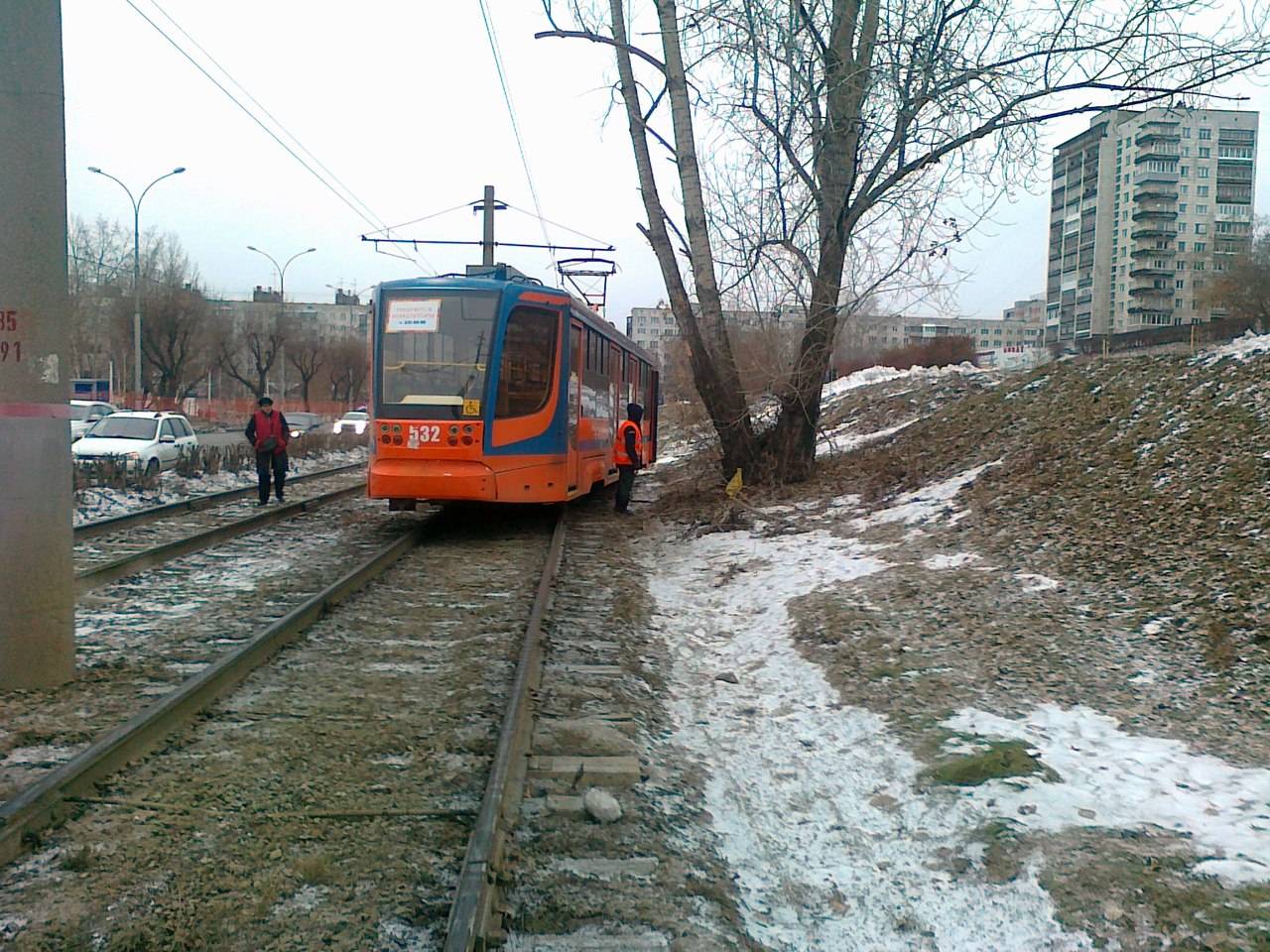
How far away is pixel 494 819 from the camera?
3.79 metres

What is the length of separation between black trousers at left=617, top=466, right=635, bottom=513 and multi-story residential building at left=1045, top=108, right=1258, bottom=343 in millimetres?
73614

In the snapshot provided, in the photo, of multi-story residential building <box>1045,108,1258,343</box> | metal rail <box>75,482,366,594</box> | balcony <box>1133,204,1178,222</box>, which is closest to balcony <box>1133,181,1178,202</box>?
multi-story residential building <box>1045,108,1258,343</box>

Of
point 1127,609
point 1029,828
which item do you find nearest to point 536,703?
point 1029,828

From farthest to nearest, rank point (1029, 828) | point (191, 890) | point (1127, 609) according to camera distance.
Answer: point (1127, 609) → point (1029, 828) → point (191, 890)

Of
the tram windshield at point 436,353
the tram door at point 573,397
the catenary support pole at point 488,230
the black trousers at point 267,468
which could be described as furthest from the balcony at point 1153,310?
the tram windshield at point 436,353

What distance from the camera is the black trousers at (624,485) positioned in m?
14.7

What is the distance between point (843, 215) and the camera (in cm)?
1337

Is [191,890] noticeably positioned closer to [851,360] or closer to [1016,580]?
[1016,580]

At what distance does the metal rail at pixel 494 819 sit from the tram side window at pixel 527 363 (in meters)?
5.29

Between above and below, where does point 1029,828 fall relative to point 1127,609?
below

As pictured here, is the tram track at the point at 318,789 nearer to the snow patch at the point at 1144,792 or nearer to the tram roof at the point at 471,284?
the snow patch at the point at 1144,792

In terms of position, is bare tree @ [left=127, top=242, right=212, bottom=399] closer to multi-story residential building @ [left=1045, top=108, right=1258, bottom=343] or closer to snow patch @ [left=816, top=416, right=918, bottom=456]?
snow patch @ [left=816, top=416, right=918, bottom=456]

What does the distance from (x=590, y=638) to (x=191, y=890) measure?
13.3 ft

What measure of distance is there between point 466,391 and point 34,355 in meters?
6.10
